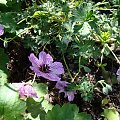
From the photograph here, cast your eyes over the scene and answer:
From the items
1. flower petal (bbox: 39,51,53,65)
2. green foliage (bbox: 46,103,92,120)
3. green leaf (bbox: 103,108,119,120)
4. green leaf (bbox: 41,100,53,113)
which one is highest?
flower petal (bbox: 39,51,53,65)

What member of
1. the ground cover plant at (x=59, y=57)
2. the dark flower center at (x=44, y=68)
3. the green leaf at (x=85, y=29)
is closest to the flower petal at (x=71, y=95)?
the ground cover plant at (x=59, y=57)

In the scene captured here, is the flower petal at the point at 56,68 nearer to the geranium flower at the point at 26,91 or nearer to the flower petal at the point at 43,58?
the flower petal at the point at 43,58

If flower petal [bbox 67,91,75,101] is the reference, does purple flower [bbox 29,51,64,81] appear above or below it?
above

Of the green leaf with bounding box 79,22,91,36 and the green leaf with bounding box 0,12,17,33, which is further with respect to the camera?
the green leaf with bounding box 0,12,17,33

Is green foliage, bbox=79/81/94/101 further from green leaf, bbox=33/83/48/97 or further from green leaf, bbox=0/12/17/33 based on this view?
green leaf, bbox=0/12/17/33

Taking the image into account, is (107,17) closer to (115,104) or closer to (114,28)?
(114,28)

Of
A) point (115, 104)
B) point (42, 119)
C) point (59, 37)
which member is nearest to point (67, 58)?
point (59, 37)

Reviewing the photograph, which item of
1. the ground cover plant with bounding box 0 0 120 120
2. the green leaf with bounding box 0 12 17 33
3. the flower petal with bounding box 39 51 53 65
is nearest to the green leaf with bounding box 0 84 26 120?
the ground cover plant with bounding box 0 0 120 120
